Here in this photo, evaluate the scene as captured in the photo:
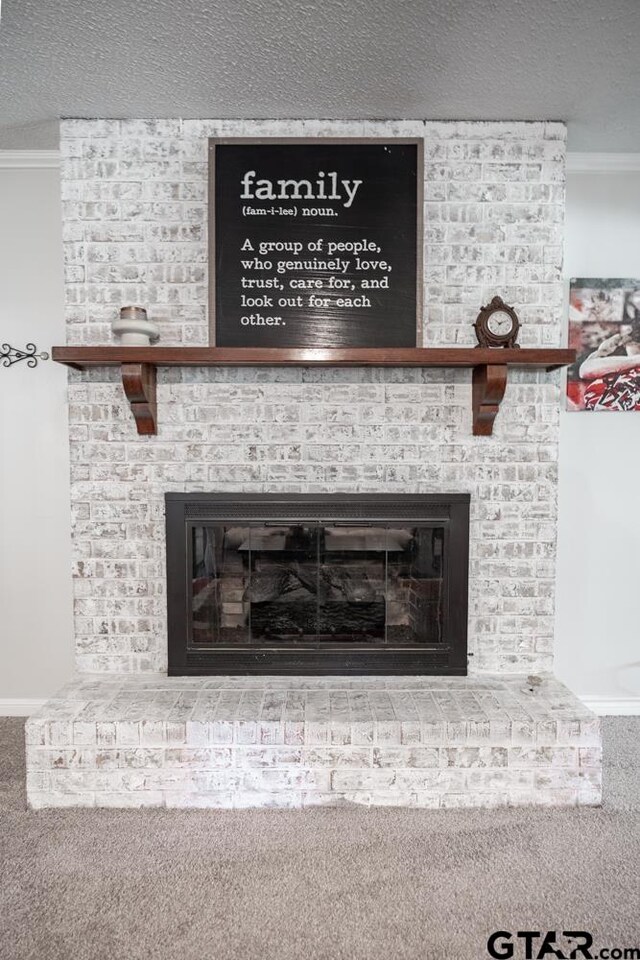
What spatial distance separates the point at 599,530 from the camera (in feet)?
8.79

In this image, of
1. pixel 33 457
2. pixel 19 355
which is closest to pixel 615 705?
pixel 33 457

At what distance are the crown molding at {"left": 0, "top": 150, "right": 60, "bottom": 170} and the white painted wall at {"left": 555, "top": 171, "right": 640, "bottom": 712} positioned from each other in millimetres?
2438

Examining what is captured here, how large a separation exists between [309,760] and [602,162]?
2.89 m

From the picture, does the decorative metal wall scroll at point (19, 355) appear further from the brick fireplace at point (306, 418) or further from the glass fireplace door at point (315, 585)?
the glass fireplace door at point (315, 585)

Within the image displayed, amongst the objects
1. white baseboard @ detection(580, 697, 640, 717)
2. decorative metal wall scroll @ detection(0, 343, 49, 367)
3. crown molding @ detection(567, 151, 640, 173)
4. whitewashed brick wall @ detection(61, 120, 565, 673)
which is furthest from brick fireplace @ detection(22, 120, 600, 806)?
white baseboard @ detection(580, 697, 640, 717)

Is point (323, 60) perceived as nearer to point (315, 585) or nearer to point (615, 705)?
point (315, 585)

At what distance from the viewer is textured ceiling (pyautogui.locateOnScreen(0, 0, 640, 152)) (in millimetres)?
1658

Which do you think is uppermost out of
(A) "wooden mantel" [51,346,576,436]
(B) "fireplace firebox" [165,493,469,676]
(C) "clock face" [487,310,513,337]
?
(C) "clock face" [487,310,513,337]

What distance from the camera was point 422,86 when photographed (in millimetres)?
1994

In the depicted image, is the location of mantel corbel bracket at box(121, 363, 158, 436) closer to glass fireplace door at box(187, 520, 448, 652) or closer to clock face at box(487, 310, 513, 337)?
glass fireplace door at box(187, 520, 448, 652)

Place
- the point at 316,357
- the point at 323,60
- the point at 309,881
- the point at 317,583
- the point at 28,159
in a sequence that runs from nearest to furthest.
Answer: the point at 309,881, the point at 323,60, the point at 316,357, the point at 317,583, the point at 28,159

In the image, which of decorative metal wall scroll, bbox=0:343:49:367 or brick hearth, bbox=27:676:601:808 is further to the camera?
decorative metal wall scroll, bbox=0:343:49:367

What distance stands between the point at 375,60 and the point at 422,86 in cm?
23

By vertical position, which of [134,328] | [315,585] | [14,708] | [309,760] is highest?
[134,328]
